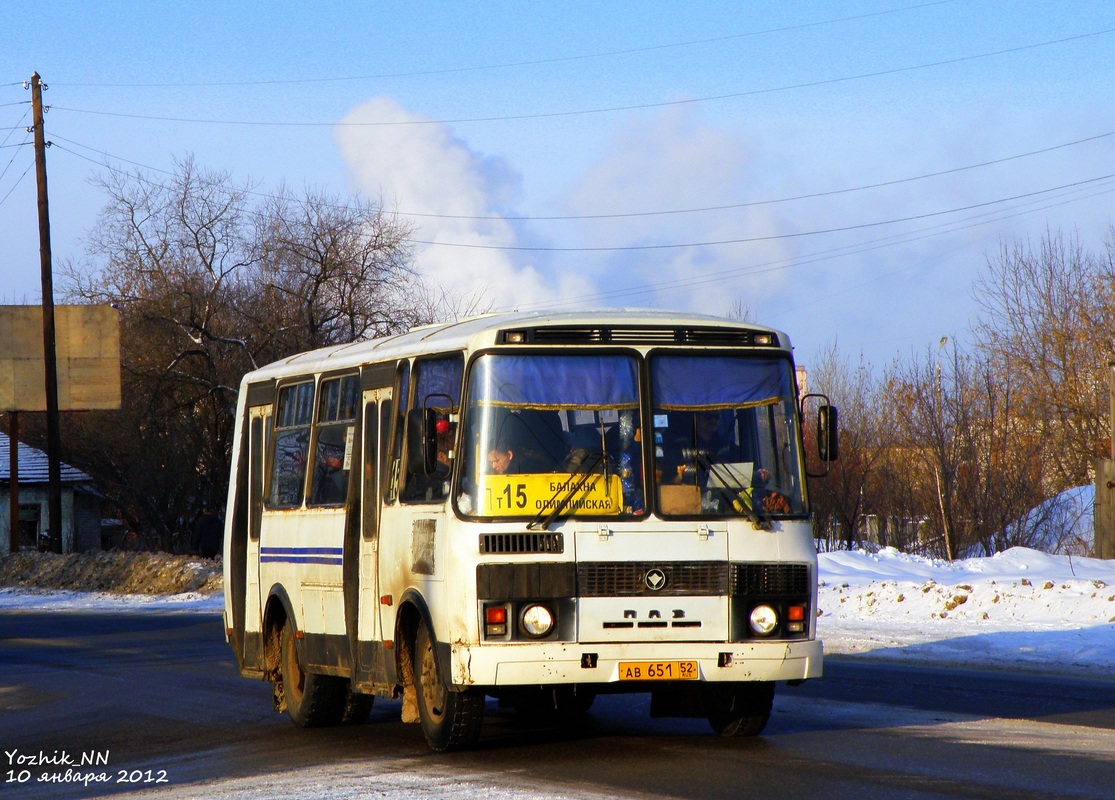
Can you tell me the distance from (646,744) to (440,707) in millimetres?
1433

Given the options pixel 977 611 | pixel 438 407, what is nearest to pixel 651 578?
pixel 438 407

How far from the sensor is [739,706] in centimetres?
1017

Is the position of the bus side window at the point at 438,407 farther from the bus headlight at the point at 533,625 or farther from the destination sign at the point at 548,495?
the bus headlight at the point at 533,625

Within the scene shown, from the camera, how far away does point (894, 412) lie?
39875 millimetres

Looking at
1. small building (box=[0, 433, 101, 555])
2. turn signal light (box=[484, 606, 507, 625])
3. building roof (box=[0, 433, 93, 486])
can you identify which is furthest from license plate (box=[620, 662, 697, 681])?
small building (box=[0, 433, 101, 555])

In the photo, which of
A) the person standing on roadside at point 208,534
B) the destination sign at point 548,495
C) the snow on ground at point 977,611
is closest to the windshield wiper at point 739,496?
the destination sign at point 548,495

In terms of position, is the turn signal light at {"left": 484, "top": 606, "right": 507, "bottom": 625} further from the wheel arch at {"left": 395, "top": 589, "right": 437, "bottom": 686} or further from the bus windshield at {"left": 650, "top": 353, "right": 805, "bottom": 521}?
the bus windshield at {"left": 650, "top": 353, "right": 805, "bottom": 521}

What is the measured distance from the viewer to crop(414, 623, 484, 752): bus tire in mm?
9414

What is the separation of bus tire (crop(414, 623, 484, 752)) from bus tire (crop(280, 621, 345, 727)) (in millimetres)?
2064

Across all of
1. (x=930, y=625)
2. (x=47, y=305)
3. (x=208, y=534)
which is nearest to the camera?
(x=930, y=625)

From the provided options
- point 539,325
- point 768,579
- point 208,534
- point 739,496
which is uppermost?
point 539,325

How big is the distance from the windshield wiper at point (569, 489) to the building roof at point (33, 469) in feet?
153

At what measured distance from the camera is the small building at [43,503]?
54188mm

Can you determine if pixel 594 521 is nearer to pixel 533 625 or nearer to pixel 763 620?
pixel 533 625
